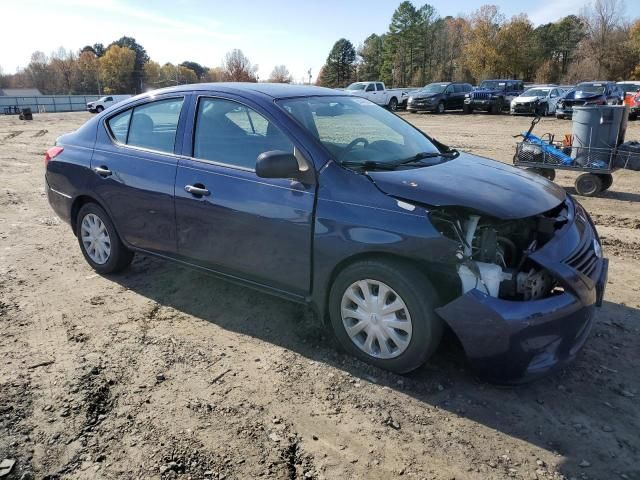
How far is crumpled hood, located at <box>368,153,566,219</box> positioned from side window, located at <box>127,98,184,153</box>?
1861 mm

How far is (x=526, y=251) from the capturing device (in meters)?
3.03

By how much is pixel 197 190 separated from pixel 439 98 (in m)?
28.0

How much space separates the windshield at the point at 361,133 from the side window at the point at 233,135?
222 mm

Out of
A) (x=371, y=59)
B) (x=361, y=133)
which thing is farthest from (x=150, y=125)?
(x=371, y=59)

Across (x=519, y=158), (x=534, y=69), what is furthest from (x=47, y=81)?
(x=519, y=158)

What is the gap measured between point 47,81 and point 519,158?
112755 mm

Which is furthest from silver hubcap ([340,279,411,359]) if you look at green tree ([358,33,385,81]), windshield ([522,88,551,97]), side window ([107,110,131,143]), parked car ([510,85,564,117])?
green tree ([358,33,385,81])

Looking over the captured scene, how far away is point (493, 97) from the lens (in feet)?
94.2

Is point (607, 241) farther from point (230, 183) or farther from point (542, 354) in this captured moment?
point (230, 183)

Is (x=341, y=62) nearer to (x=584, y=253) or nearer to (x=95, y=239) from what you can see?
(x=95, y=239)

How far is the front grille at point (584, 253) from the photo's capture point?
10.2 feet

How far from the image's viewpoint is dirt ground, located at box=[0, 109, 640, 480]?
2586 mm

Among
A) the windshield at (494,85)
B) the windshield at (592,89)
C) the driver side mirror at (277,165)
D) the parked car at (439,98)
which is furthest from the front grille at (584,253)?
the windshield at (494,85)

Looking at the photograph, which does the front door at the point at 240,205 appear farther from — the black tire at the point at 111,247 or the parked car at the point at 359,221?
A: the black tire at the point at 111,247
